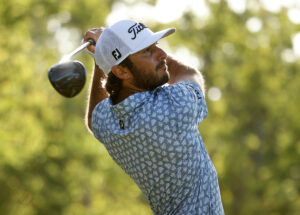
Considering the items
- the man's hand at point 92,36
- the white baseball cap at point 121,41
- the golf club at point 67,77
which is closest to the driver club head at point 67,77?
the golf club at point 67,77

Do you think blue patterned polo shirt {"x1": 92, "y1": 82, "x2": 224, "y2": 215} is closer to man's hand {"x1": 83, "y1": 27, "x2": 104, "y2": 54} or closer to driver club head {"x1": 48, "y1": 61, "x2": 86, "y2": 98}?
driver club head {"x1": 48, "y1": 61, "x2": 86, "y2": 98}

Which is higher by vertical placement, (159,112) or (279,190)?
(159,112)

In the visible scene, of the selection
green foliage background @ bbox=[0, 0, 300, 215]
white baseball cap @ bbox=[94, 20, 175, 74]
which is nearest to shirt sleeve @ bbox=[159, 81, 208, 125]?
white baseball cap @ bbox=[94, 20, 175, 74]

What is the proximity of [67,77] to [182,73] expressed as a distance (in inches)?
28.1

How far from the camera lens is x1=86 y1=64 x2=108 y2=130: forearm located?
11.2 ft

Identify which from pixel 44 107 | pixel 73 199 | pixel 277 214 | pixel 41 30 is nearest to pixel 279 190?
pixel 277 214

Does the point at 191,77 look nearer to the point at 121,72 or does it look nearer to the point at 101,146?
the point at 121,72

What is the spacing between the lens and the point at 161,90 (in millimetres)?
2930

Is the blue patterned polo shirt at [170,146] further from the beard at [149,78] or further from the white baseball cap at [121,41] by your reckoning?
the white baseball cap at [121,41]

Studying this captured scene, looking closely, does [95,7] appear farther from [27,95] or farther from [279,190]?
[279,190]

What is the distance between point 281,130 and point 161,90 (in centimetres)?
1702

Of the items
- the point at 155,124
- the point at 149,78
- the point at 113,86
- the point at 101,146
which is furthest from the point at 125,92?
the point at 101,146

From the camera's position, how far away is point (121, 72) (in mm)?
2998

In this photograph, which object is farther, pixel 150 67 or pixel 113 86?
pixel 113 86
